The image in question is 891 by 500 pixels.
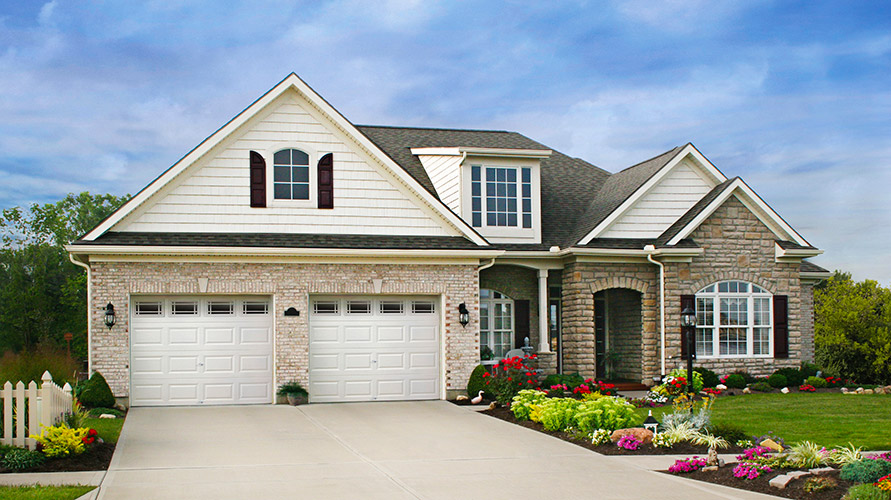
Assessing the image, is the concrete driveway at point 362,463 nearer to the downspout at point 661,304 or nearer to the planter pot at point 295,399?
the planter pot at point 295,399

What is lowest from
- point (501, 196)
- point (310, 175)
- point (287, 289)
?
point (287, 289)

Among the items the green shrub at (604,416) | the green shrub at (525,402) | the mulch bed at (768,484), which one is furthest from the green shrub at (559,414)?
the mulch bed at (768,484)

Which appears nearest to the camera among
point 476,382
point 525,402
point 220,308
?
point 525,402

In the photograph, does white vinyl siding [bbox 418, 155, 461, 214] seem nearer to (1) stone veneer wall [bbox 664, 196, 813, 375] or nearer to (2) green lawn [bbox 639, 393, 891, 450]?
(1) stone veneer wall [bbox 664, 196, 813, 375]

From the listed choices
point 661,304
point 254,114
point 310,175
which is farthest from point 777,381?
point 254,114

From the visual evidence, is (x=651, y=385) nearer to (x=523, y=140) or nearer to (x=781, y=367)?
(x=781, y=367)

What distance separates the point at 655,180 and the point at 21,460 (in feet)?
52.5

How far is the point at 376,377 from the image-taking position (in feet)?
62.3

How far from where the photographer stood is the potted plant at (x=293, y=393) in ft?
59.4

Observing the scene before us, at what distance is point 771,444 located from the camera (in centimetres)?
1135

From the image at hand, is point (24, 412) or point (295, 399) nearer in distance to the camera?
point (24, 412)

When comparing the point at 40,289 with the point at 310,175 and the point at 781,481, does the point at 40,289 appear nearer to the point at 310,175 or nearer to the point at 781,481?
the point at 310,175

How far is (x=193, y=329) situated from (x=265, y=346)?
153cm

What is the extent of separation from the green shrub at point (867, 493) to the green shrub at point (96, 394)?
13291 millimetres
